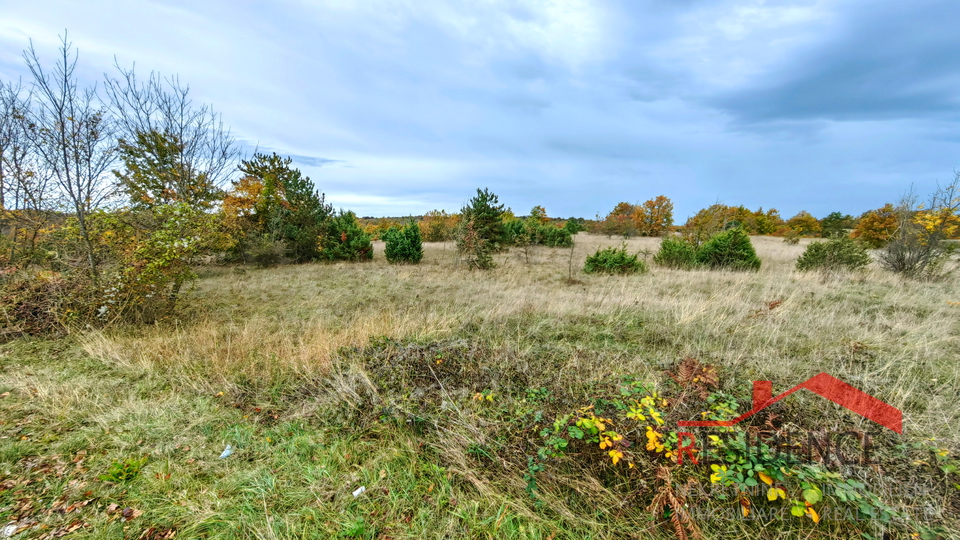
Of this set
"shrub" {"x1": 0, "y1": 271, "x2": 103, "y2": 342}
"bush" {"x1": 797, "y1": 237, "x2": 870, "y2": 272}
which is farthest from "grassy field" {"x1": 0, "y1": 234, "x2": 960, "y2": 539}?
"bush" {"x1": 797, "y1": 237, "x2": 870, "y2": 272}

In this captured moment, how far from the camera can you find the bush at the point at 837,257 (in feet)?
32.1

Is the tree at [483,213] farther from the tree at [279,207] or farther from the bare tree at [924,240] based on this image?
the bare tree at [924,240]

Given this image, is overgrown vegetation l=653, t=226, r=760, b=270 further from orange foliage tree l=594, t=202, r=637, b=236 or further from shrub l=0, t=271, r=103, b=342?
orange foliage tree l=594, t=202, r=637, b=236

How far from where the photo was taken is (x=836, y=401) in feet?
8.59

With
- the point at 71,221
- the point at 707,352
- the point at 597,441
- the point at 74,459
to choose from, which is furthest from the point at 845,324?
the point at 71,221

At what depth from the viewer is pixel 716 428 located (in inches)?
89.3

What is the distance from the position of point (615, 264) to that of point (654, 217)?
2621 cm

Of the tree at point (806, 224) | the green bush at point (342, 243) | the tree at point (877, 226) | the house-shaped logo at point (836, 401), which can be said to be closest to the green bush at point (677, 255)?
the house-shaped logo at point (836, 401)

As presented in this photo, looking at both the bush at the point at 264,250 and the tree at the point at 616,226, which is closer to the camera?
the bush at the point at 264,250

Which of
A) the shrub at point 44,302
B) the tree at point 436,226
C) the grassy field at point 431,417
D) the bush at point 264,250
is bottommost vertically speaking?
the grassy field at point 431,417

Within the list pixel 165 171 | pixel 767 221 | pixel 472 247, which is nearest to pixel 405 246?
pixel 472 247

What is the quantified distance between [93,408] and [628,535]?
5.03 metres

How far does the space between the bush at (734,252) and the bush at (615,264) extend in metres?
2.66

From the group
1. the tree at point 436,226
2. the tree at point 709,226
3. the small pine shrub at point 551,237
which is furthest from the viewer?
the tree at point 436,226
